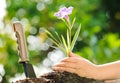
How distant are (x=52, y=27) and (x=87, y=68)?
6.90ft

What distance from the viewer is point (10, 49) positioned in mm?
3354

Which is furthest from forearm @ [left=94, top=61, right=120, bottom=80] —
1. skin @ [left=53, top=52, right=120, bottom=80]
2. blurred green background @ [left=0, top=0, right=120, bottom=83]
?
blurred green background @ [left=0, top=0, right=120, bottom=83]

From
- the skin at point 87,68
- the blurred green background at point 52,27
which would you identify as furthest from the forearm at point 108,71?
the blurred green background at point 52,27

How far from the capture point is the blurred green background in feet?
10.3

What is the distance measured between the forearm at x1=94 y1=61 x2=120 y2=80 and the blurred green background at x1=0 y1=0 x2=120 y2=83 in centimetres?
173

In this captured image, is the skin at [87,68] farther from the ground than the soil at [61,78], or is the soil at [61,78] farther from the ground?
the skin at [87,68]

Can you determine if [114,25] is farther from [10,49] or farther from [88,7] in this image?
[10,49]

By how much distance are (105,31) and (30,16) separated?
2.02 ft

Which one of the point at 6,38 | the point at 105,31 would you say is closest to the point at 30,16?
the point at 6,38

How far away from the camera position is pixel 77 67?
114cm

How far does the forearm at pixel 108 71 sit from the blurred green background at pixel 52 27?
1730 mm

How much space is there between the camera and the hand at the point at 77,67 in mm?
1132

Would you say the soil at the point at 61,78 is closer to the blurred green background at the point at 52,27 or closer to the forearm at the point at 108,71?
the forearm at the point at 108,71

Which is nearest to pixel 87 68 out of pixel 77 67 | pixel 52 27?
pixel 77 67
